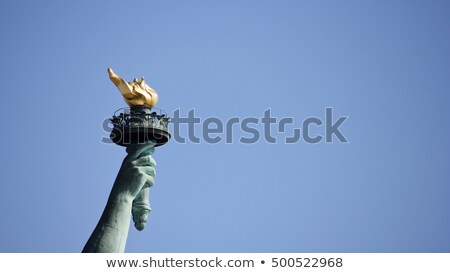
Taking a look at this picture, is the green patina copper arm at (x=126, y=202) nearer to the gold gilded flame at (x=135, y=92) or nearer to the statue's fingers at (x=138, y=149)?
the statue's fingers at (x=138, y=149)

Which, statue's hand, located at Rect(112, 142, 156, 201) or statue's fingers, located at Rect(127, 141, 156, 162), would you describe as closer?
statue's hand, located at Rect(112, 142, 156, 201)

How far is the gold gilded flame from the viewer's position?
4034 cm

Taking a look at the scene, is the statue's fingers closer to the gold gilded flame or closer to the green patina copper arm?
the green patina copper arm

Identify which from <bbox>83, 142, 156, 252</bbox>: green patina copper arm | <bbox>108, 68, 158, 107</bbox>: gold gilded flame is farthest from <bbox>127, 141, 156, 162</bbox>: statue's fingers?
<bbox>108, 68, 158, 107</bbox>: gold gilded flame

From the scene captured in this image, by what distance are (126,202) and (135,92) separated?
195 inches

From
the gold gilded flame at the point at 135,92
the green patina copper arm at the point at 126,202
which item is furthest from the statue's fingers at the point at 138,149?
the gold gilded flame at the point at 135,92

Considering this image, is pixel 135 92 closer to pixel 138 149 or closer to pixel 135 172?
pixel 138 149

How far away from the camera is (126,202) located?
3778 centimetres

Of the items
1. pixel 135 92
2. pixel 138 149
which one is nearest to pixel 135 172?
pixel 138 149

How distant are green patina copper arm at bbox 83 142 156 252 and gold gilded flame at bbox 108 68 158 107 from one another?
188 centimetres
